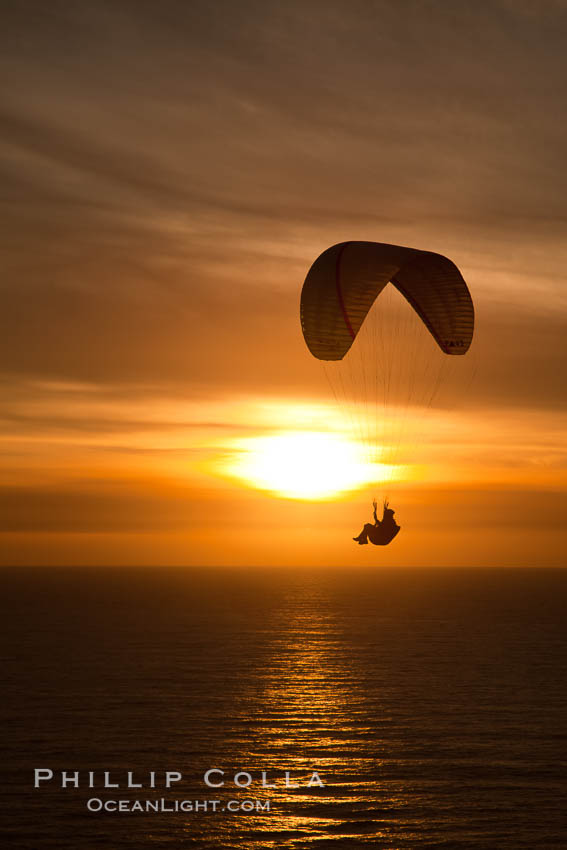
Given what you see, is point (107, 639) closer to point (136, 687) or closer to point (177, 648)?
point (177, 648)

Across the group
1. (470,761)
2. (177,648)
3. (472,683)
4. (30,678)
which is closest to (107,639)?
(177,648)

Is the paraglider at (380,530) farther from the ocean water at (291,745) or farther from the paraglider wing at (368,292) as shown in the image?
the ocean water at (291,745)

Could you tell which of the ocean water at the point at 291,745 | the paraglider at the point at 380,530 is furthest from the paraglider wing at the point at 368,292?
the ocean water at the point at 291,745

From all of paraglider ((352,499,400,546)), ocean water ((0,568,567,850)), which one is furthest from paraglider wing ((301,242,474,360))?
ocean water ((0,568,567,850))

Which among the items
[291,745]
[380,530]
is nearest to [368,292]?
[380,530]

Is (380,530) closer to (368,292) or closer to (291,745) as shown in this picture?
(368,292)

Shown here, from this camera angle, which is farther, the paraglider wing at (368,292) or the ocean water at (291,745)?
the ocean water at (291,745)

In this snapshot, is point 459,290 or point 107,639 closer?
point 459,290

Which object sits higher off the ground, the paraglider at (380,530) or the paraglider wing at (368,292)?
the paraglider wing at (368,292)

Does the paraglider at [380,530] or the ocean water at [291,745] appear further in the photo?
the ocean water at [291,745]
